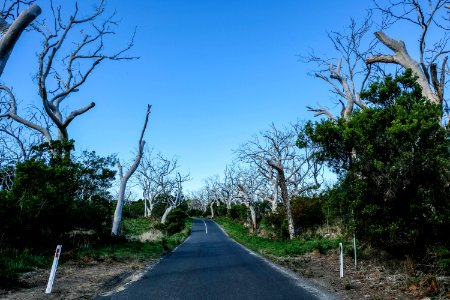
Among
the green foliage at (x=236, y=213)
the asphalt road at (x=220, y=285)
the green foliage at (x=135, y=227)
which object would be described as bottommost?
the asphalt road at (x=220, y=285)

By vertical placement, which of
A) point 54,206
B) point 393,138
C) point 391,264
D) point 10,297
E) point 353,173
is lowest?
point 10,297

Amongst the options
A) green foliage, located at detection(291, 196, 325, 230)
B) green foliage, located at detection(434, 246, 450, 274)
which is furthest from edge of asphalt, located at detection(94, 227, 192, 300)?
green foliage, located at detection(291, 196, 325, 230)

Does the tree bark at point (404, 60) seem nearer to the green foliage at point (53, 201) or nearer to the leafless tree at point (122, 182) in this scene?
the green foliage at point (53, 201)

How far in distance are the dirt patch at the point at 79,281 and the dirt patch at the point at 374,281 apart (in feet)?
17.7

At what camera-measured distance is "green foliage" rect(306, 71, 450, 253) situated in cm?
934

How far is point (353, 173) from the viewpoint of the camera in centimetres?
1075

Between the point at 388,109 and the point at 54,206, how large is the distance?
13.2 m

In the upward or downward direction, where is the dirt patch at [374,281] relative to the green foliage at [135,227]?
downward

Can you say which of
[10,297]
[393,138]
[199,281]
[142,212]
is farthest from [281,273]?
[142,212]

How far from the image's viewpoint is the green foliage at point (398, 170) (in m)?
9.34

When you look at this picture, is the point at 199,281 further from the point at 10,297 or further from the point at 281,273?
the point at 10,297

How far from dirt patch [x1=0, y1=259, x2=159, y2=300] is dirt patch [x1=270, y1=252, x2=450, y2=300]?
5.40 m

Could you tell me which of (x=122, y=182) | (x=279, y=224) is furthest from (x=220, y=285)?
(x=279, y=224)

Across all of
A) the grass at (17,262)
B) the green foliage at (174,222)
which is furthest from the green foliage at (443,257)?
the green foliage at (174,222)
